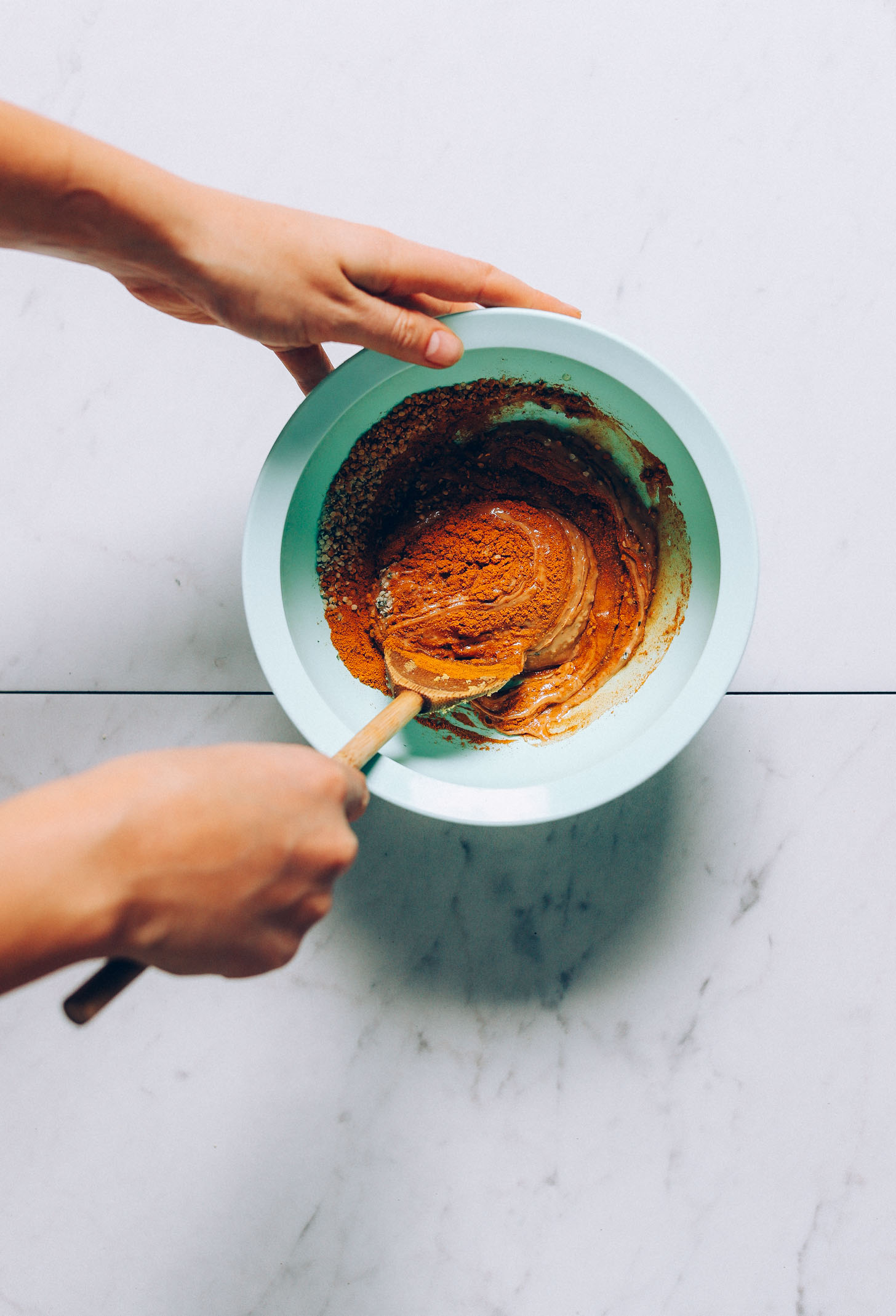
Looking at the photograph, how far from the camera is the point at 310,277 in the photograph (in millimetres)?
626

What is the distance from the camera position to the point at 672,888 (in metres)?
0.83

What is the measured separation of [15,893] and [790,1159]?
0.77 m

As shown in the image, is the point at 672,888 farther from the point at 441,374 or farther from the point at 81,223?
the point at 81,223

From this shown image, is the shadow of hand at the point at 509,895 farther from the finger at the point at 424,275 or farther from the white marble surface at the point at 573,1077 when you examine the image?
the finger at the point at 424,275

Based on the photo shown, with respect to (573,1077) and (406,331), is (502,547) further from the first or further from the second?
(573,1077)

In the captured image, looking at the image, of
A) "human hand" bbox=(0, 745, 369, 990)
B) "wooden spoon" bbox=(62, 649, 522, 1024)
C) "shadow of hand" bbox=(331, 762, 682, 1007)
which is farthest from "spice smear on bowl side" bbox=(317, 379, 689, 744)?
"human hand" bbox=(0, 745, 369, 990)

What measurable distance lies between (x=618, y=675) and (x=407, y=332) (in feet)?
1.09

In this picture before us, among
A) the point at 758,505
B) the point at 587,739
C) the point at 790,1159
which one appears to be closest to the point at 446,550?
the point at 587,739

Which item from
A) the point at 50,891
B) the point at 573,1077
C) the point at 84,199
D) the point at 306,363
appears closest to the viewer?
the point at 50,891

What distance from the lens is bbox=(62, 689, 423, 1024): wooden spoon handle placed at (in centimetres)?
44

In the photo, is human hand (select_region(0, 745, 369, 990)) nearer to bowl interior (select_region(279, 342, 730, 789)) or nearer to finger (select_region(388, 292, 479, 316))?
bowl interior (select_region(279, 342, 730, 789))

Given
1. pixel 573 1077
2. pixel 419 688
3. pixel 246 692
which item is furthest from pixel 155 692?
pixel 573 1077

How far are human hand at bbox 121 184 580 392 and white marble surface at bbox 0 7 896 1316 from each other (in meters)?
0.21

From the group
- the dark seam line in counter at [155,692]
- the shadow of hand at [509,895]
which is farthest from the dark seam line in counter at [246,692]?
the shadow of hand at [509,895]
